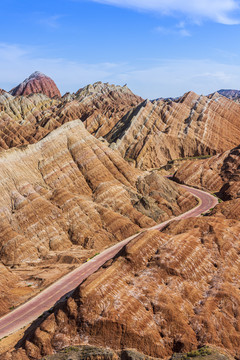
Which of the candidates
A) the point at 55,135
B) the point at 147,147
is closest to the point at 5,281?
the point at 55,135

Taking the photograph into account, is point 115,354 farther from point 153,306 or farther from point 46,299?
point 46,299

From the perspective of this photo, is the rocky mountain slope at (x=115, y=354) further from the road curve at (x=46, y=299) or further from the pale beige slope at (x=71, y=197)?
the pale beige slope at (x=71, y=197)

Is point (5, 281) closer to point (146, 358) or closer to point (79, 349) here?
point (79, 349)

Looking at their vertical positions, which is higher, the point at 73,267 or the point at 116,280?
the point at 116,280

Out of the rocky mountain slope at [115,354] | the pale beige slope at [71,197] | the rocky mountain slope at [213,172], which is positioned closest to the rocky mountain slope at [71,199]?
the pale beige slope at [71,197]

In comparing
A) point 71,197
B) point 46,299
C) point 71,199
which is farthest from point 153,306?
point 71,197

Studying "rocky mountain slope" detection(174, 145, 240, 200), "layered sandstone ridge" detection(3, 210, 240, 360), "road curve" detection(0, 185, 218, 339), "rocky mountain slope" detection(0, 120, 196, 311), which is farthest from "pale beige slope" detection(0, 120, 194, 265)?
"layered sandstone ridge" detection(3, 210, 240, 360)
